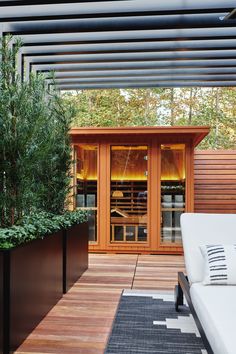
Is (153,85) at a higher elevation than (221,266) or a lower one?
higher

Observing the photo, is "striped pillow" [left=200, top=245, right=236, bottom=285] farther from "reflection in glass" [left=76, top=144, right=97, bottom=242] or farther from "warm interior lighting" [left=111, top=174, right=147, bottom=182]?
"reflection in glass" [left=76, top=144, right=97, bottom=242]

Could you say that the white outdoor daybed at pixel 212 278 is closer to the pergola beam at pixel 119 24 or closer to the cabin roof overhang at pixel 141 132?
the pergola beam at pixel 119 24

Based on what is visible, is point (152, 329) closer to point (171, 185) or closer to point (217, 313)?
point (217, 313)

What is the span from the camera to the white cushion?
3.67 metres

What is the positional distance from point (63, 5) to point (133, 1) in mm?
871

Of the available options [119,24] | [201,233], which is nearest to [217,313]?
[201,233]

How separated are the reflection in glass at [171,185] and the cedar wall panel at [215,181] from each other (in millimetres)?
1413

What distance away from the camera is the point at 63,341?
3262mm

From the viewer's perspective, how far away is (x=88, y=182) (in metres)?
7.87

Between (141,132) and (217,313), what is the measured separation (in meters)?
5.08

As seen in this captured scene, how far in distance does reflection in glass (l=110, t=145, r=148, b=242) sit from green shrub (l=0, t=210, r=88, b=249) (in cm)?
207

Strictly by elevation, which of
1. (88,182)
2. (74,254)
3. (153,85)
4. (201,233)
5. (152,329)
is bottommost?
(152,329)

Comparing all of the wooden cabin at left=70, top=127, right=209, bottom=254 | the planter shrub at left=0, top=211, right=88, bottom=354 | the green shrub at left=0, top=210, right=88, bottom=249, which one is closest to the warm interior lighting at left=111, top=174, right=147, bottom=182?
the wooden cabin at left=70, top=127, right=209, bottom=254

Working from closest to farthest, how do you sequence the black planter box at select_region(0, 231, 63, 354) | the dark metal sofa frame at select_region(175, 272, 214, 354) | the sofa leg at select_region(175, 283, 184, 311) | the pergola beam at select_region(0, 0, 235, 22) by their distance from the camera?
the dark metal sofa frame at select_region(175, 272, 214, 354)
the black planter box at select_region(0, 231, 63, 354)
the sofa leg at select_region(175, 283, 184, 311)
the pergola beam at select_region(0, 0, 235, 22)
